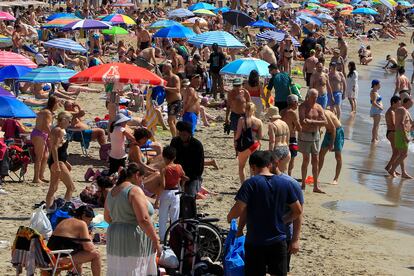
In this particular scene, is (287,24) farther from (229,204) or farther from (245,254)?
(245,254)

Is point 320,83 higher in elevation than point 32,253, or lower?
lower

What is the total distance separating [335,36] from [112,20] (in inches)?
701

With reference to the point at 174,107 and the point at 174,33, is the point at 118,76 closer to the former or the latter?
the point at 174,107

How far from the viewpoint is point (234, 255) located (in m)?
7.64

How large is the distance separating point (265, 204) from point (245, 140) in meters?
5.55

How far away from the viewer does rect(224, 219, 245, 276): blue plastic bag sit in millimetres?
7562

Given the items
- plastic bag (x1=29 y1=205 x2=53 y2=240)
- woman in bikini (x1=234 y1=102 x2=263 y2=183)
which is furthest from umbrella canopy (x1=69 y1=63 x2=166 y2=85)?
plastic bag (x1=29 y1=205 x2=53 y2=240)

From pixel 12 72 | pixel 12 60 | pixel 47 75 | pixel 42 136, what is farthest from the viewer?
pixel 12 60

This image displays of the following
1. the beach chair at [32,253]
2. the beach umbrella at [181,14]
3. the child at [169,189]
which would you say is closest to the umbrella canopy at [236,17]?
the beach umbrella at [181,14]

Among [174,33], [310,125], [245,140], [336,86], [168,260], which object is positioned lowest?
[174,33]

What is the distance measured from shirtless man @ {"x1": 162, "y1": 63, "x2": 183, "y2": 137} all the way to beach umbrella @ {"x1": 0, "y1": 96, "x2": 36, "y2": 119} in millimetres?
3382

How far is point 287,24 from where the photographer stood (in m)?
43.4

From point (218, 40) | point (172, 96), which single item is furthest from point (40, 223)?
point (218, 40)

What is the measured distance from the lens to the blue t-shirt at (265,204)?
6.97 m
